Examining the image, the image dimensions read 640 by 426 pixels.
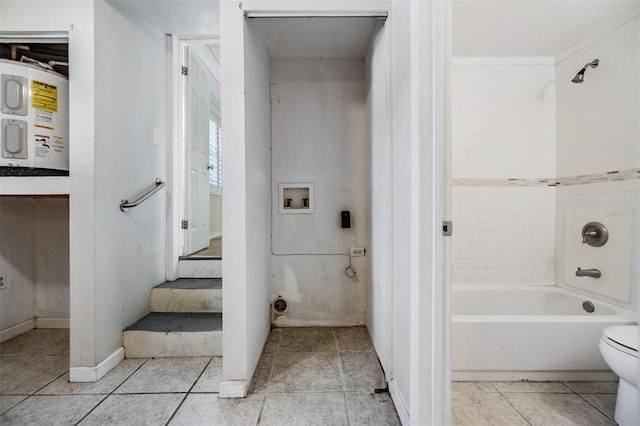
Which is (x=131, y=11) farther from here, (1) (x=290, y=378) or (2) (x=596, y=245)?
(2) (x=596, y=245)

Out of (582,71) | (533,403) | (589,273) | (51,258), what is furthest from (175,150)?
(589,273)

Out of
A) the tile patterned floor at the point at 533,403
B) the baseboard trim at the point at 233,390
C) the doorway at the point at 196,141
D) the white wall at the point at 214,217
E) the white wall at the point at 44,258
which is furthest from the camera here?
the white wall at the point at 214,217

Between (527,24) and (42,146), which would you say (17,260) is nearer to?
(42,146)

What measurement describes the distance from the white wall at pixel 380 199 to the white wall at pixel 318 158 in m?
0.21

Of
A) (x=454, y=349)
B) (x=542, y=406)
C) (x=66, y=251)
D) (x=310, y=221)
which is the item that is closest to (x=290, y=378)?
(x=454, y=349)

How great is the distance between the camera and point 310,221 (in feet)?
7.38

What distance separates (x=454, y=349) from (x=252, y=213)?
1420 mm

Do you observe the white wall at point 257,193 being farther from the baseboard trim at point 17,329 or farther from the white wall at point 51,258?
the baseboard trim at point 17,329

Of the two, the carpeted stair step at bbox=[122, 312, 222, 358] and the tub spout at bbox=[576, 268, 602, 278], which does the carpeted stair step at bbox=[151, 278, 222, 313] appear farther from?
the tub spout at bbox=[576, 268, 602, 278]

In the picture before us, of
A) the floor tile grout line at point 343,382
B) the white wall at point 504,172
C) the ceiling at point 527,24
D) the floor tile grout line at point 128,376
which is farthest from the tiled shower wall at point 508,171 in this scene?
the floor tile grout line at point 128,376

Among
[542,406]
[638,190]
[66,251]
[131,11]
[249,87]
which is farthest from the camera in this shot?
[66,251]

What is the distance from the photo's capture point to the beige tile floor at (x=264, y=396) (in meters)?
1.25

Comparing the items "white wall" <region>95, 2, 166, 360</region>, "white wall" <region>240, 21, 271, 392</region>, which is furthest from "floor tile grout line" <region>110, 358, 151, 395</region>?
"white wall" <region>240, 21, 271, 392</region>

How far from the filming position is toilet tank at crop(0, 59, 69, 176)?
4.75ft
